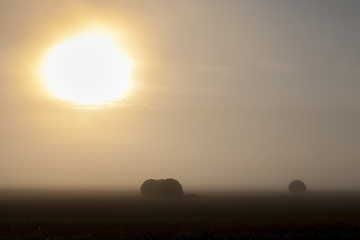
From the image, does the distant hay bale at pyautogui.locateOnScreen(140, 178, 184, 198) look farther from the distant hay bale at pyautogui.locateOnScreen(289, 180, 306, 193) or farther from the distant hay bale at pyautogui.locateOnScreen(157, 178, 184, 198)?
the distant hay bale at pyautogui.locateOnScreen(289, 180, 306, 193)

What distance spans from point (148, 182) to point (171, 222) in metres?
54.9

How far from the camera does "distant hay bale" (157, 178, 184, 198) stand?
75.1 metres

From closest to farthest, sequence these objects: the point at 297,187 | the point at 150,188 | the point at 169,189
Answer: the point at 169,189, the point at 150,188, the point at 297,187

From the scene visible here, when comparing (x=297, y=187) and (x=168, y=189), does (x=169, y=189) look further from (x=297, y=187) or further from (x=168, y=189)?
(x=297, y=187)

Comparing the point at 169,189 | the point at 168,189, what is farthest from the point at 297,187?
the point at 168,189

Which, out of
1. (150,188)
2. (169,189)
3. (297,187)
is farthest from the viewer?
(297,187)

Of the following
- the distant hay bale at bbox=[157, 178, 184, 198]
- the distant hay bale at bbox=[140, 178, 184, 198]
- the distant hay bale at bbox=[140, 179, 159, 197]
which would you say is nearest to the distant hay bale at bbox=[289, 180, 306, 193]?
the distant hay bale at bbox=[140, 179, 159, 197]

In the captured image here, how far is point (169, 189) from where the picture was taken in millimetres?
75750

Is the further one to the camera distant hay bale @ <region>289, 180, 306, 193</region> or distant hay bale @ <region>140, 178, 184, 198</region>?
distant hay bale @ <region>289, 180, 306, 193</region>

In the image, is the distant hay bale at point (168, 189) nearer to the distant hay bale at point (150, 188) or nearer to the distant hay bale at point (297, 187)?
the distant hay bale at point (150, 188)

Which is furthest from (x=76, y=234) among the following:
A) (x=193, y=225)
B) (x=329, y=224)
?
(x=329, y=224)

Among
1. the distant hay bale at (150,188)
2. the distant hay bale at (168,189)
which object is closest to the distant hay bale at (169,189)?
the distant hay bale at (168,189)

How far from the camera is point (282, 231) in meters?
29.8

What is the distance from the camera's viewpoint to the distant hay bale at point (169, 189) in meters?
75.1
